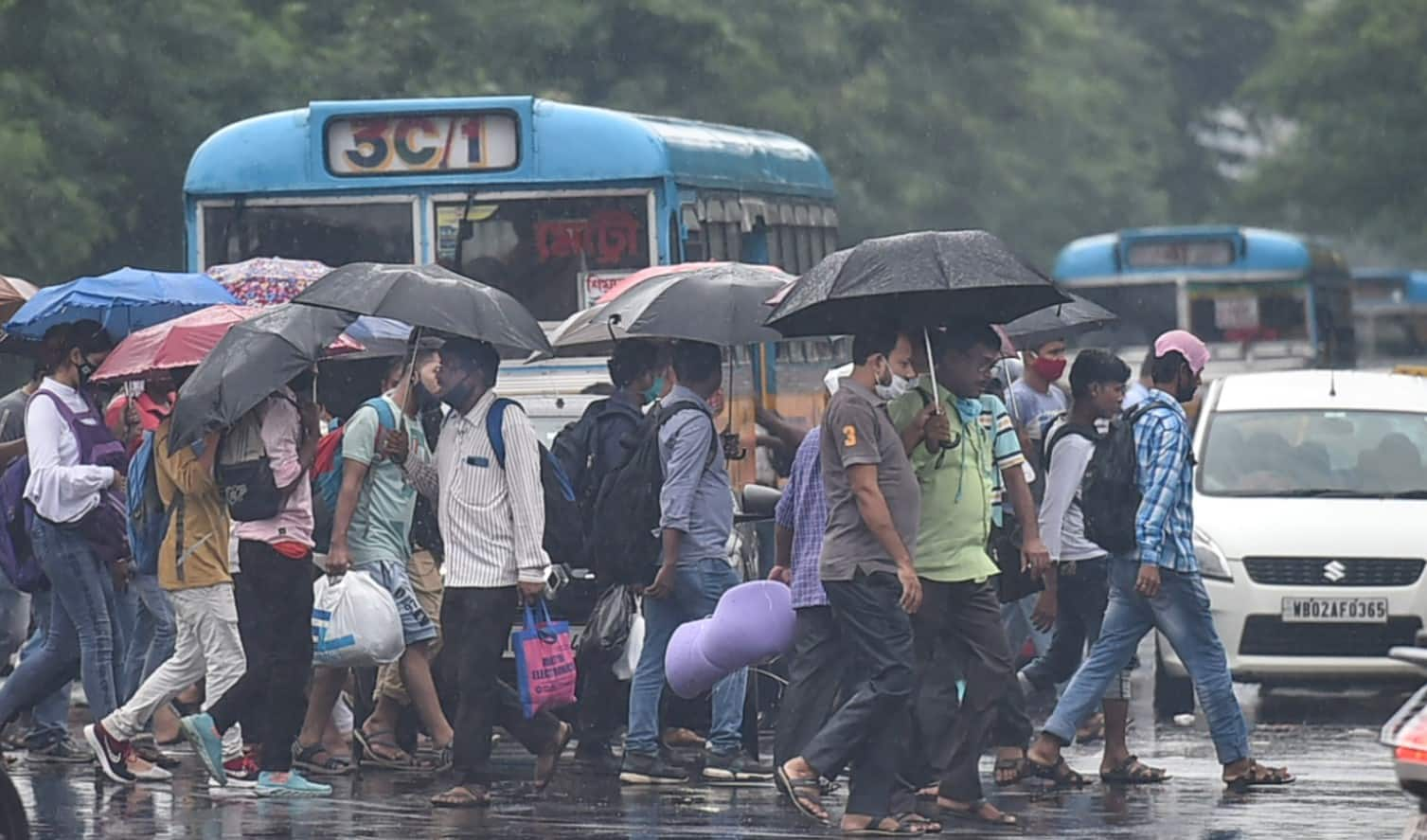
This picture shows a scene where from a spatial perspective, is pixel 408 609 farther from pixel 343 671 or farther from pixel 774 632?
pixel 774 632

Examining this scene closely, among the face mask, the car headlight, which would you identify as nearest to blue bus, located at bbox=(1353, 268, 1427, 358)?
the car headlight

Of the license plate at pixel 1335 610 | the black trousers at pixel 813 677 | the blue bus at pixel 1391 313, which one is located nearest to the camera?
the black trousers at pixel 813 677

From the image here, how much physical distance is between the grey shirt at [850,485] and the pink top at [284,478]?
2163 mm

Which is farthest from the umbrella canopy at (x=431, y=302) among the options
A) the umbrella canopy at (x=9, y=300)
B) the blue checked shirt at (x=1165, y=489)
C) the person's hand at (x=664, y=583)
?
the umbrella canopy at (x=9, y=300)

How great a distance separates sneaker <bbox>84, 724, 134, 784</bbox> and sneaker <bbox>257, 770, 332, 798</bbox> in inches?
23.5

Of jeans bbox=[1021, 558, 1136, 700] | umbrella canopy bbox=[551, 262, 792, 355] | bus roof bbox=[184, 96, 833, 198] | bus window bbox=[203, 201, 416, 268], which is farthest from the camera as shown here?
bus window bbox=[203, 201, 416, 268]

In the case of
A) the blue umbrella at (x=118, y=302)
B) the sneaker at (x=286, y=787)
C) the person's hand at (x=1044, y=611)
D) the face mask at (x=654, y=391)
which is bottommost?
the sneaker at (x=286, y=787)

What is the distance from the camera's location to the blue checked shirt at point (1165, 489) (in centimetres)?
1060

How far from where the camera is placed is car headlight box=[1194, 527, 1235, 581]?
45.2 ft

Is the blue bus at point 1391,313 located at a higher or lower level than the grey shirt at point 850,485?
higher

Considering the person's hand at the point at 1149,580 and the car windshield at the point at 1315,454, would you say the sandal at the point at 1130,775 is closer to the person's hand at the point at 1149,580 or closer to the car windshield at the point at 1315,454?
the person's hand at the point at 1149,580

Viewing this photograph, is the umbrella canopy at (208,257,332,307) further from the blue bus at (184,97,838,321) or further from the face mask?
the face mask

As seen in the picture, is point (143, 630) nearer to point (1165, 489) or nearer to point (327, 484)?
point (327, 484)

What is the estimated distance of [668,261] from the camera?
13.1 meters
